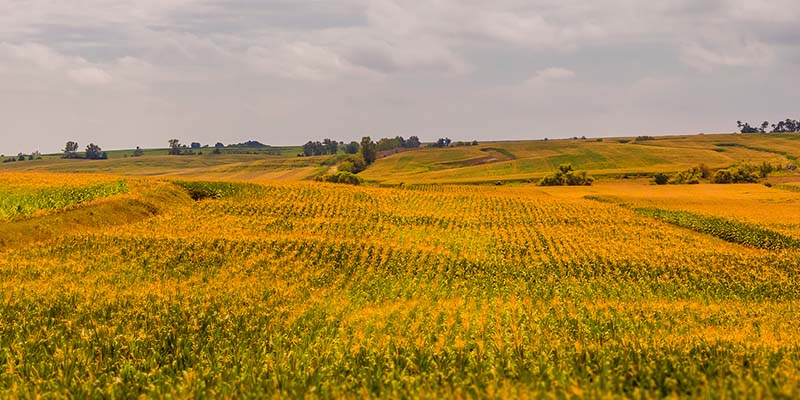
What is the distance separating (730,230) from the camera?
52.2 m

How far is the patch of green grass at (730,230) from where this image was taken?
46594 millimetres

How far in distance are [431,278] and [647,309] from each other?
1223 centimetres

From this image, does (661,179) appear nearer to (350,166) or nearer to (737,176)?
(737,176)

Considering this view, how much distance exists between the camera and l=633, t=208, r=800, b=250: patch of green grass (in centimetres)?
4659

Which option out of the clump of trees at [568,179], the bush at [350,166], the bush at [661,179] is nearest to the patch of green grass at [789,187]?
the bush at [661,179]

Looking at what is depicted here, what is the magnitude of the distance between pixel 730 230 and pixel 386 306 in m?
44.9

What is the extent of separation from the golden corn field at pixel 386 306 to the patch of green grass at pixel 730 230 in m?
0.36

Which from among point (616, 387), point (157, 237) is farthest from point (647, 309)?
point (157, 237)

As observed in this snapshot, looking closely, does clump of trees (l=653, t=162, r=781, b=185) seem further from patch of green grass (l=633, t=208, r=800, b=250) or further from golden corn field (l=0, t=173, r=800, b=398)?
golden corn field (l=0, t=173, r=800, b=398)

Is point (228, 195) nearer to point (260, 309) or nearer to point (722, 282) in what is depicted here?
point (260, 309)

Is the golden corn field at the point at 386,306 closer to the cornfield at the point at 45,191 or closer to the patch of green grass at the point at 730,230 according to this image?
the patch of green grass at the point at 730,230

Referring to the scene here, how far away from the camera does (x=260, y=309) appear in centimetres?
1945

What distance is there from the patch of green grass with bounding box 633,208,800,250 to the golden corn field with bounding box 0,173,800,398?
1.17 feet

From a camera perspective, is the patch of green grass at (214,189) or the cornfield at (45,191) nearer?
the cornfield at (45,191)
